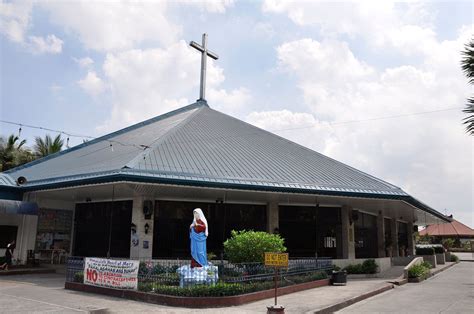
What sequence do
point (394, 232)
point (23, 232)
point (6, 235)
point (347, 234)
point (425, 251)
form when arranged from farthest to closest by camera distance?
point (394, 232)
point (425, 251)
point (347, 234)
point (23, 232)
point (6, 235)

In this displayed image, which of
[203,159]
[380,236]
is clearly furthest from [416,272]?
[203,159]

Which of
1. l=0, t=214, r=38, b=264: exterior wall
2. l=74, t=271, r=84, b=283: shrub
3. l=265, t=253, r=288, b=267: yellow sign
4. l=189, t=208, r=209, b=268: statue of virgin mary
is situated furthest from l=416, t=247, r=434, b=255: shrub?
l=0, t=214, r=38, b=264: exterior wall

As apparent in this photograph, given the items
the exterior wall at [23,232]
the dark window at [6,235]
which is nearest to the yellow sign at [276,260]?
the exterior wall at [23,232]

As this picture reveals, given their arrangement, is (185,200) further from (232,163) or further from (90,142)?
(90,142)

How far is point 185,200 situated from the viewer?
20.7 metres

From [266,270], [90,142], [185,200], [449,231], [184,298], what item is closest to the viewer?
[184,298]

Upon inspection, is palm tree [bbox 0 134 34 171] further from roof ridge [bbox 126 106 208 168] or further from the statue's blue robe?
the statue's blue robe

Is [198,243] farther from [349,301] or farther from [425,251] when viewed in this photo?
[425,251]

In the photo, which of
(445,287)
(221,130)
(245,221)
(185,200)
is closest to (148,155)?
(185,200)

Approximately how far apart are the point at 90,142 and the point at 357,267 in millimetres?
18970

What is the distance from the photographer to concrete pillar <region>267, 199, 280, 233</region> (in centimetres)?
2170

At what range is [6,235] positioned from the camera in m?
23.0

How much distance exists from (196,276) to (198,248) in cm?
101

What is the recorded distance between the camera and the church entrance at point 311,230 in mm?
22797
